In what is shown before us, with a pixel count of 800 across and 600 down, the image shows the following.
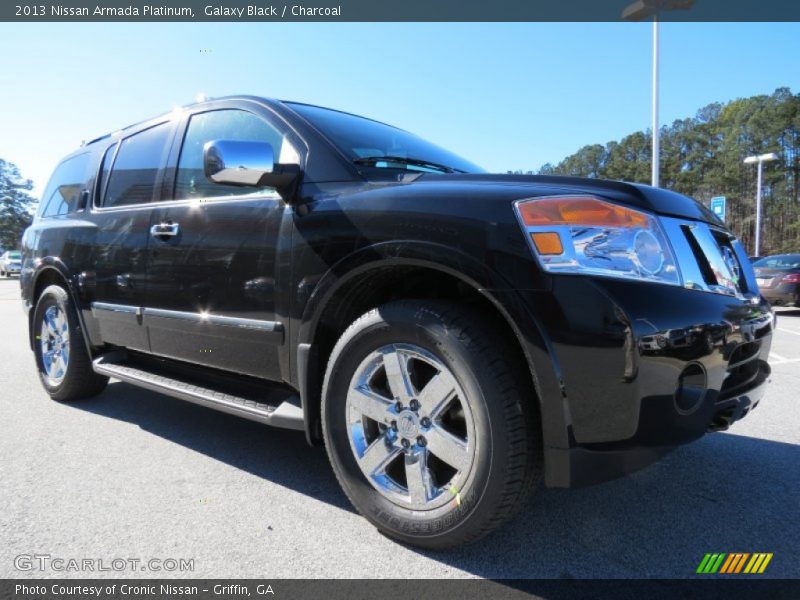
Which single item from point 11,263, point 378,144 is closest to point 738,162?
point 378,144

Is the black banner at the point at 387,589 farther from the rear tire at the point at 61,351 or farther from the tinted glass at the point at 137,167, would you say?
the rear tire at the point at 61,351

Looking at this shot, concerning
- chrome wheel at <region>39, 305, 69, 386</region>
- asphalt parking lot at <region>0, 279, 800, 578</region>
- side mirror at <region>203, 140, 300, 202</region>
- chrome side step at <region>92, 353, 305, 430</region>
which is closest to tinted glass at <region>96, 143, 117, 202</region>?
chrome wheel at <region>39, 305, 69, 386</region>

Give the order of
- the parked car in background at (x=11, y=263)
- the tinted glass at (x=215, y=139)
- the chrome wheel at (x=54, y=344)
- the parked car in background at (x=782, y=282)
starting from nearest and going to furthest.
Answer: the tinted glass at (x=215, y=139) < the chrome wheel at (x=54, y=344) < the parked car in background at (x=782, y=282) < the parked car in background at (x=11, y=263)

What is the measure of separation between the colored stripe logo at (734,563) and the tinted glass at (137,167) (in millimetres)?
3222

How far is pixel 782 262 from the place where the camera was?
38.1 ft

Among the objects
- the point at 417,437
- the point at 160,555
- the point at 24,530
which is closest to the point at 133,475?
the point at 24,530

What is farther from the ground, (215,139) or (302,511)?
(215,139)

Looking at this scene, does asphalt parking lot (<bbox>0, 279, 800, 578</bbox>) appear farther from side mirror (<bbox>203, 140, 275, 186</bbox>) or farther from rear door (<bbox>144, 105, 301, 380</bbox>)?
side mirror (<bbox>203, 140, 275, 186</bbox>)

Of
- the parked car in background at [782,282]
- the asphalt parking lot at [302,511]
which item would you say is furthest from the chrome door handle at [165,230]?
the parked car in background at [782,282]

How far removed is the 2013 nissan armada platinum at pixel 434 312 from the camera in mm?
1570

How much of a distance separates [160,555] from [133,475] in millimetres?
833

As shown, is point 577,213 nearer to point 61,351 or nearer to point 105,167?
point 105,167

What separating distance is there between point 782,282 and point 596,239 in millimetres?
12173

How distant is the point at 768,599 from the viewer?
5.32 ft
